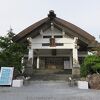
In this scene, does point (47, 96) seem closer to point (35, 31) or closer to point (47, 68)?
point (35, 31)

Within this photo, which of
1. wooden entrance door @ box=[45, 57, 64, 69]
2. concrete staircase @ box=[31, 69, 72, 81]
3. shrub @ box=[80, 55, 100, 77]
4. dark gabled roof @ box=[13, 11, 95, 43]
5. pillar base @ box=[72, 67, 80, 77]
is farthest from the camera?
wooden entrance door @ box=[45, 57, 64, 69]

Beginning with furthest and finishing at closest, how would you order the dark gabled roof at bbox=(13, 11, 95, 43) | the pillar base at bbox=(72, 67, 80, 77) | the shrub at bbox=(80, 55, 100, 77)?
the dark gabled roof at bbox=(13, 11, 95, 43) < the pillar base at bbox=(72, 67, 80, 77) < the shrub at bbox=(80, 55, 100, 77)

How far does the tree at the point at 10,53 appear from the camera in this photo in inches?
660

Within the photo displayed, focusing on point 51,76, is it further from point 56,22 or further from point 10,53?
A: point 56,22

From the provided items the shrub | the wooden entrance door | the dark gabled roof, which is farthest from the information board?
the wooden entrance door

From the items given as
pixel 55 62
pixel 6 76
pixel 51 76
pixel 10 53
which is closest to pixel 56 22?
pixel 51 76

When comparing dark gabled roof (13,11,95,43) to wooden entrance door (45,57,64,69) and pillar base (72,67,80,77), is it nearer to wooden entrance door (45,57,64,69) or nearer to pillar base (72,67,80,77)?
pillar base (72,67,80,77)

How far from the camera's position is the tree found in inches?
660

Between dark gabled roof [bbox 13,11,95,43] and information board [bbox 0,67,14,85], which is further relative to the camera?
dark gabled roof [bbox 13,11,95,43]

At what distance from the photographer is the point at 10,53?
1706 centimetres

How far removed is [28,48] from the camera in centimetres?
1988

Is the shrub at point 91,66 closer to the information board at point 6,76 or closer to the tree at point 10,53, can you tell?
the tree at point 10,53

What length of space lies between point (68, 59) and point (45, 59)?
245cm

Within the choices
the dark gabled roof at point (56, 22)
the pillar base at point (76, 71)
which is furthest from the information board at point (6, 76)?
the pillar base at point (76, 71)
